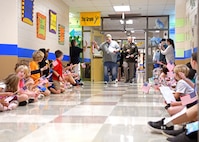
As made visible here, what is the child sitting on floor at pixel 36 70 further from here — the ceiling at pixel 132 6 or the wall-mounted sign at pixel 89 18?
the wall-mounted sign at pixel 89 18

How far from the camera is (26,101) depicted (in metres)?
4.60

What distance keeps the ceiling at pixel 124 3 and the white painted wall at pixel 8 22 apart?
442 centimetres

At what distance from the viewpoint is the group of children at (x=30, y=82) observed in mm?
4132

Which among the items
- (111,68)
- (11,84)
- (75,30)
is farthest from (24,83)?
(75,30)

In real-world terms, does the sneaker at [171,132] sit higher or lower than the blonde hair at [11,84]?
lower

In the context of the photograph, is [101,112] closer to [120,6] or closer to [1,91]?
[1,91]

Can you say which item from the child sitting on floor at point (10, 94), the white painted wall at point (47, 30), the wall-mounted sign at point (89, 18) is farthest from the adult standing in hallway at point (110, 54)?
the child sitting on floor at point (10, 94)

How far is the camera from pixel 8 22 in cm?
626

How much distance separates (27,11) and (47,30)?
1.66 metres

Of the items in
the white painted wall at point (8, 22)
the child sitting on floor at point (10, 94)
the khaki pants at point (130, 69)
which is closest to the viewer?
the child sitting on floor at point (10, 94)

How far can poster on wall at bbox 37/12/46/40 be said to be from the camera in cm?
771

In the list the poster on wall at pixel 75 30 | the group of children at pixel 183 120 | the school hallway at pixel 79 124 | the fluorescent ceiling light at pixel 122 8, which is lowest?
the school hallway at pixel 79 124

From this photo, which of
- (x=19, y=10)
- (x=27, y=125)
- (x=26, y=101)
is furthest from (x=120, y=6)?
(x=27, y=125)

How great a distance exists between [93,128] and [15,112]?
1433 millimetres
